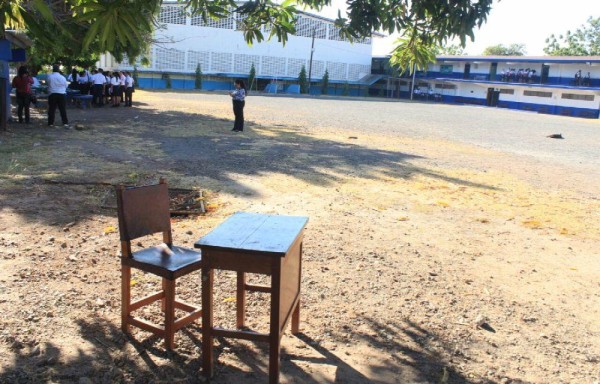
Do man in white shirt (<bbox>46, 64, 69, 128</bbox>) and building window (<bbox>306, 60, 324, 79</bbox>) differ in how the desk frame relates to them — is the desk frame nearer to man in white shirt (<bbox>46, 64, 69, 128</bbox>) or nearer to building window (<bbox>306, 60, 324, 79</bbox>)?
man in white shirt (<bbox>46, 64, 69, 128</bbox>)

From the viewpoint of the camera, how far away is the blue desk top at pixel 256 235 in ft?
10.9

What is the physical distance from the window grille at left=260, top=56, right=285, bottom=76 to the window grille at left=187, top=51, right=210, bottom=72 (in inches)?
283

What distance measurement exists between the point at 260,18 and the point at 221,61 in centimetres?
6083

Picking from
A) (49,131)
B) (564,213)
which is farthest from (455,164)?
(49,131)

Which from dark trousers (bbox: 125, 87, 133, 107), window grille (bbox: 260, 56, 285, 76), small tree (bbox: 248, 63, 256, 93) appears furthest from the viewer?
window grille (bbox: 260, 56, 285, 76)

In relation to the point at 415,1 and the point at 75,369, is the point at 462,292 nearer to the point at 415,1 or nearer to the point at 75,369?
the point at 415,1

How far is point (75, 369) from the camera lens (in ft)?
11.7

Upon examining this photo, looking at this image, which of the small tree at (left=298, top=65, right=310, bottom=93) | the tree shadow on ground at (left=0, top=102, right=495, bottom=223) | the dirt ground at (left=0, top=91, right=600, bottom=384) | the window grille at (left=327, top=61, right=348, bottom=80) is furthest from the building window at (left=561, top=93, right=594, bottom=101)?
the dirt ground at (left=0, top=91, right=600, bottom=384)

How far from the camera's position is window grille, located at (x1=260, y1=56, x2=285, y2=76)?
220 feet

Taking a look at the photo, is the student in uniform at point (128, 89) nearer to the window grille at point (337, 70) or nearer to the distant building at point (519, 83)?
the distant building at point (519, 83)

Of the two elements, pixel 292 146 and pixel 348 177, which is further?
pixel 292 146

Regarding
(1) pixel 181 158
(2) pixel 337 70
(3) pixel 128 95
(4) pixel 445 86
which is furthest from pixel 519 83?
(1) pixel 181 158

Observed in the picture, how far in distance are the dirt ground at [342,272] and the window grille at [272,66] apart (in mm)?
56210

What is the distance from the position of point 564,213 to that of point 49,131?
500 inches
